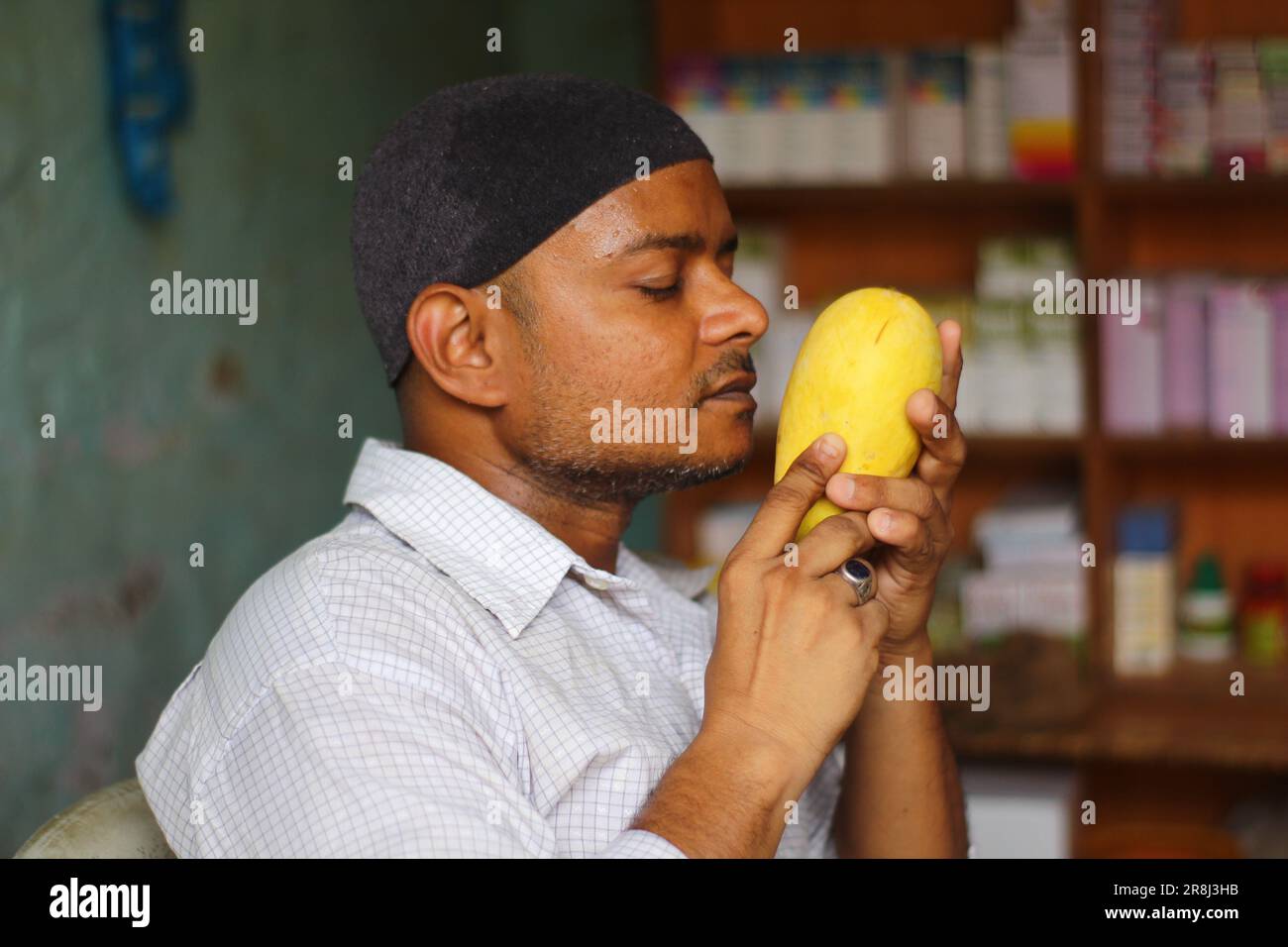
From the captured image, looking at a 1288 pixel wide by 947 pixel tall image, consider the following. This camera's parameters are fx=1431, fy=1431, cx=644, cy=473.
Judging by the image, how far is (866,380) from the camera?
1212 millimetres

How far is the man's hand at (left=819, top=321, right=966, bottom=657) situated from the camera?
1187mm

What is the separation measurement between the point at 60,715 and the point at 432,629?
0.92 metres

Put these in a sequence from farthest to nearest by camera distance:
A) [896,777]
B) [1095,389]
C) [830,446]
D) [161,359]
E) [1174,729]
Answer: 1. [1095,389]
2. [1174,729]
3. [161,359]
4. [896,777]
5. [830,446]

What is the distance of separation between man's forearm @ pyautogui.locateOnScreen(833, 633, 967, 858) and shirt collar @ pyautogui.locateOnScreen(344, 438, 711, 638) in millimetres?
293

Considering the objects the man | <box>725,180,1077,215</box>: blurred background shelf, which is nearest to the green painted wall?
the man

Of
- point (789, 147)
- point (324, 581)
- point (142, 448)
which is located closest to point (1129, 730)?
point (789, 147)

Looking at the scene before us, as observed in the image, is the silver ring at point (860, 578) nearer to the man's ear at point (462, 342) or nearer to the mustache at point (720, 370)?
the mustache at point (720, 370)

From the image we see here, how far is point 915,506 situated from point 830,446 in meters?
0.10

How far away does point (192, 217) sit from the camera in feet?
6.82

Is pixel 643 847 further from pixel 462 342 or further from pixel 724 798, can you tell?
pixel 462 342

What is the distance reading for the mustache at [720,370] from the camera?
1292 millimetres

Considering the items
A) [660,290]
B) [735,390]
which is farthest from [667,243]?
[735,390]

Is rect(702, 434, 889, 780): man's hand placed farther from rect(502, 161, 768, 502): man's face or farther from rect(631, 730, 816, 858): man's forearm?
rect(502, 161, 768, 502): man's face
